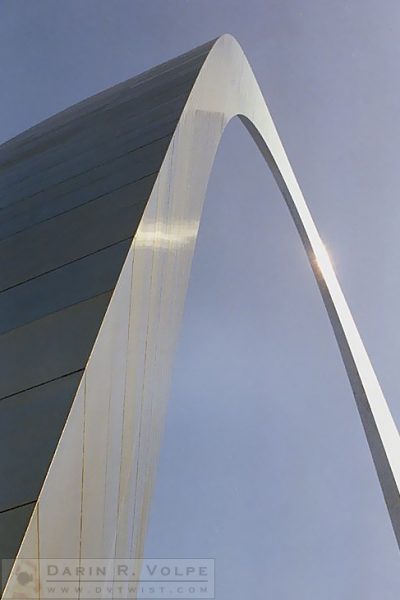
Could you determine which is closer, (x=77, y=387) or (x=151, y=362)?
(x=77, y=387)

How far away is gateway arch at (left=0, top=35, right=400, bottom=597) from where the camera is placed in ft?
20.2

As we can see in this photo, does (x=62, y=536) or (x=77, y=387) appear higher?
(x=77, y=387)

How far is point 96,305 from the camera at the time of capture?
7055mm

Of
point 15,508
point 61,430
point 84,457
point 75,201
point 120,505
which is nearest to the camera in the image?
point 15,508

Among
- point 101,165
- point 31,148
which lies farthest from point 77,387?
point 31,148

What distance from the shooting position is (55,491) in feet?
19.5

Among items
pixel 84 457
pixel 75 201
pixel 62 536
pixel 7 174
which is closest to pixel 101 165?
pixel 75 201

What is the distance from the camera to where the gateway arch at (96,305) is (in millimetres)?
6148

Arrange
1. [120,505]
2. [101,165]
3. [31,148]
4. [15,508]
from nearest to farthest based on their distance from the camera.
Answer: [15,508]
[120,505]
[101,165]
[31,148]

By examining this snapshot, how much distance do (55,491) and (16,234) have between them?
4511mm

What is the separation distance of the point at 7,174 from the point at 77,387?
826 cm

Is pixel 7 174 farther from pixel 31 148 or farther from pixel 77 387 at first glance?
pixel 77 387

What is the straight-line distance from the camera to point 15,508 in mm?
5598

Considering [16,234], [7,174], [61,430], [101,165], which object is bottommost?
[61,430]
